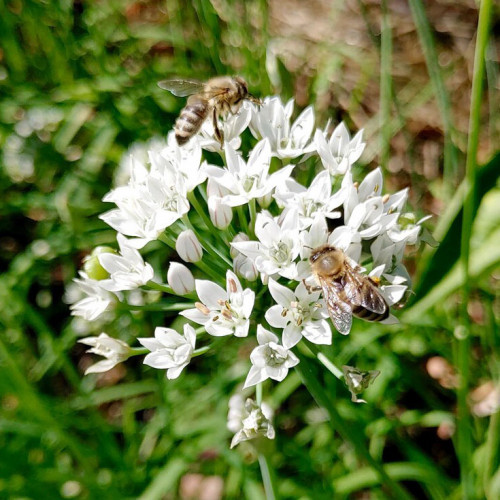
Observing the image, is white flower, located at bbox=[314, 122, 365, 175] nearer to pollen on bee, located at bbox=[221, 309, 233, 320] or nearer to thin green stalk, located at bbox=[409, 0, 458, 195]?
thin green stalk, located at bbox=[409, 0, 458, 195]

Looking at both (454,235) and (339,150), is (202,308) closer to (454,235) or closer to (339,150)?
(339,150)

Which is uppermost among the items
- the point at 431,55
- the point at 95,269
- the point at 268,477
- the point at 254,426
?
the point at 431,55

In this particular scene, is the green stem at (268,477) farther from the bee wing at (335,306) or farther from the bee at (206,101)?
the bee at (206,101)

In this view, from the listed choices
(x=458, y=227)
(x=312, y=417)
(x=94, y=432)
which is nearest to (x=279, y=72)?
(x=458, y=227)

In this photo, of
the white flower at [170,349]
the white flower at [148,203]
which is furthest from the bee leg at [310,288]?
the white flower at [148,203]

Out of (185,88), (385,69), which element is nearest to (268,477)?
(185,88)

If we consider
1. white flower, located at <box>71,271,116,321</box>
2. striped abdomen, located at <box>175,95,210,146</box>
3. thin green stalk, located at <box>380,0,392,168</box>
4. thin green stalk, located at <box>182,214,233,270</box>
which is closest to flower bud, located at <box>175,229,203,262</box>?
thin green stalk, located at <box>182,214,233,270</box>
